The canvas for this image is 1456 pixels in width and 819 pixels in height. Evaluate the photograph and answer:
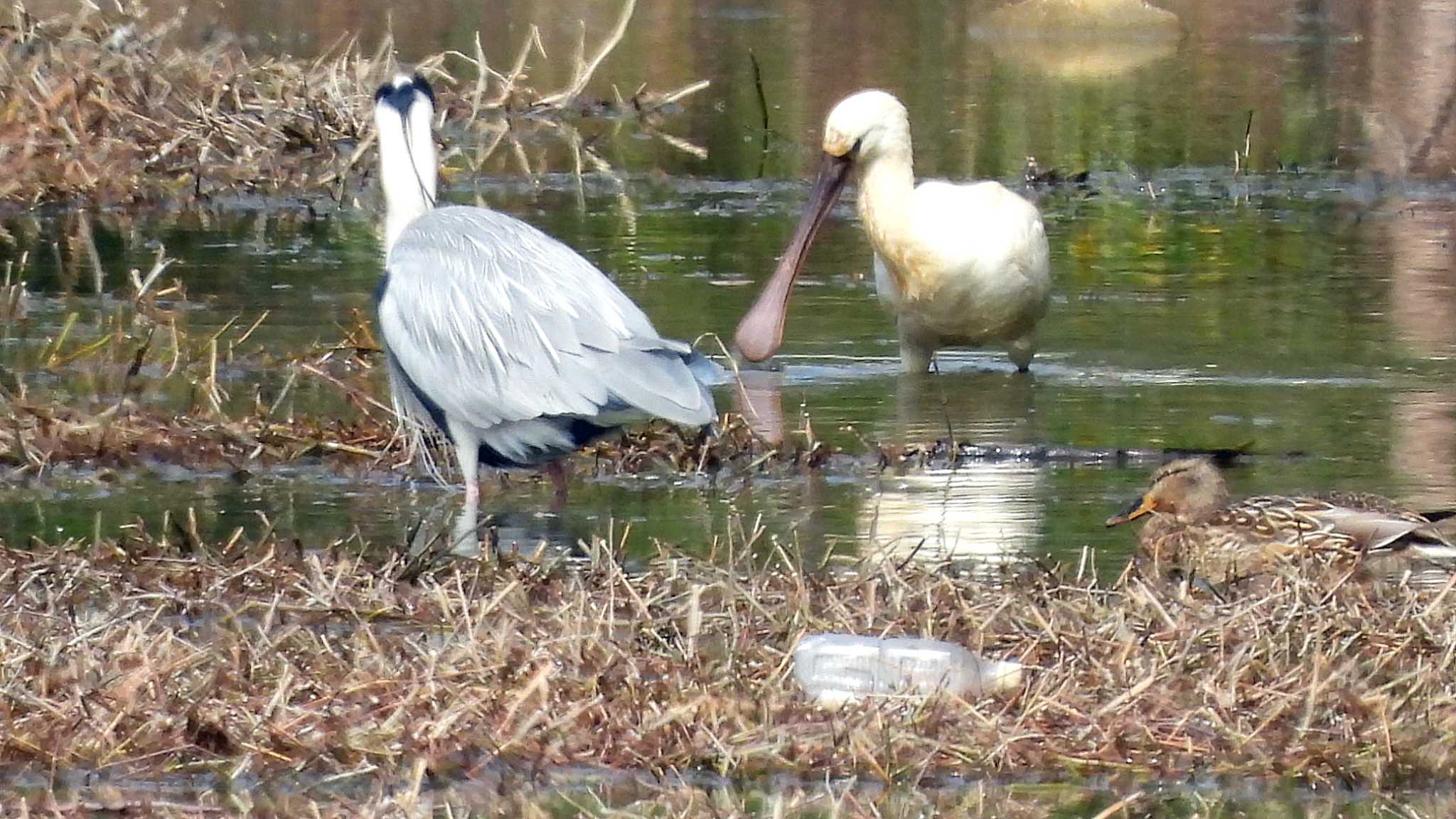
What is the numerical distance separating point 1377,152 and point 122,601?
11796 mm

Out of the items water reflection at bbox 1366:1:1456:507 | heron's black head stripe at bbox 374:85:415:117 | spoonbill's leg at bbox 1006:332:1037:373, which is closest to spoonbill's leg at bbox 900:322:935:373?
spoonbill's leg at bbox 1006:332:1037:373

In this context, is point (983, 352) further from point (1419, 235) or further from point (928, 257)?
point (1419, 235)

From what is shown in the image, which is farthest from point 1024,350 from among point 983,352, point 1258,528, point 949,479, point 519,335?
point 1258,528

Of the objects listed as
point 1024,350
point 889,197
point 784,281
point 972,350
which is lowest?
point 972,350

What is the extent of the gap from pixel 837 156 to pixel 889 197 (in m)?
0.29

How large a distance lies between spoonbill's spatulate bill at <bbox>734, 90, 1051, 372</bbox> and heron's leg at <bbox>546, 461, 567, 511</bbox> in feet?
7.36

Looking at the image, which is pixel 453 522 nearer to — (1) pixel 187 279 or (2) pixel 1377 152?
(1) pixel 187 279

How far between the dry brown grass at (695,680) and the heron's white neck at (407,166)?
2.44 meters

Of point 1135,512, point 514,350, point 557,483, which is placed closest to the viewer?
point 1135,512

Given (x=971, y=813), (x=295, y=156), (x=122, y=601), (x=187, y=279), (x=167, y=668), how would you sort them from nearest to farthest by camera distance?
(x=971, y=813), (x=167, y=668), (x=122, y=601), (x=187, y=279), (x=295, y=156)

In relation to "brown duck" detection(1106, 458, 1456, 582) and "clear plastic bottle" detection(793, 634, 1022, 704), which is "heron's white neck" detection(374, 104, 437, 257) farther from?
"clear plastic bottle" detection(793, 634, 1022, 704)

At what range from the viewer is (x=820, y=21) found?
27.4m

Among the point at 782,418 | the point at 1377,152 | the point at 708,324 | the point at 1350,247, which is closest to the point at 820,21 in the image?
the point at 1377,152

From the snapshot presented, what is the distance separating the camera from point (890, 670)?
561 centimetres
